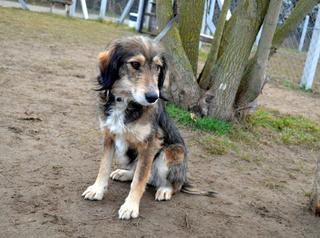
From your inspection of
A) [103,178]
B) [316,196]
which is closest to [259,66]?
[316,196]

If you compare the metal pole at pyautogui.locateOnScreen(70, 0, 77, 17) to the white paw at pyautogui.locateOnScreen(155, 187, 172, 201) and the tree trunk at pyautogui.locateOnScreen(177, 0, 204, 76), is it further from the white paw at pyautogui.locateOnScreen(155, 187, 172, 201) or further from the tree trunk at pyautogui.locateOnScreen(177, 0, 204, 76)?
the white paw at pyautogui.locateOnScreen(155, 187, 172, 201)

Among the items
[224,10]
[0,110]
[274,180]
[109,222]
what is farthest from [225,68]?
[109,222]

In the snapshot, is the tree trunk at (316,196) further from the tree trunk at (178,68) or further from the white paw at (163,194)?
the tree trunk at (178,68)

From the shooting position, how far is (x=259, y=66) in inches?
237

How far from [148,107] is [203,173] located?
1398mm

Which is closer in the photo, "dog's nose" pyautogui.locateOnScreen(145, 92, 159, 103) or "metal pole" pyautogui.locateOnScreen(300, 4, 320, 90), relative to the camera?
"dog's nose" pyautogui.locateOnScreen(145, 92, 159, 103)

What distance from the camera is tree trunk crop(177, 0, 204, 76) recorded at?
20.3 feet

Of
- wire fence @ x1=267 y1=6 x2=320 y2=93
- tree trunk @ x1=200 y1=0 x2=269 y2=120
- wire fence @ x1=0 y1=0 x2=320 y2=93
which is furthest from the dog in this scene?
wire fence @ x1=0 y1=0 x2=320 y2=93

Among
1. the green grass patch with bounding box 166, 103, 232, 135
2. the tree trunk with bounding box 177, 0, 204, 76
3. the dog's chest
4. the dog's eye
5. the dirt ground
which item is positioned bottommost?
the dirt ground

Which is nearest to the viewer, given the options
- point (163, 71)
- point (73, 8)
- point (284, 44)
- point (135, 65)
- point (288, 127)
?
point (135, 65)

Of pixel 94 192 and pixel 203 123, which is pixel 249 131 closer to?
pixel 203 123

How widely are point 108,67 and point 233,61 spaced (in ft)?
9.13

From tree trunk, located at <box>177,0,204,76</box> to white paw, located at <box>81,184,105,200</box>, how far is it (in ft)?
10.2

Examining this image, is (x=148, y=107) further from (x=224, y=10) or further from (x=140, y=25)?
(x=140, y=25)
